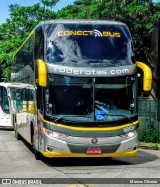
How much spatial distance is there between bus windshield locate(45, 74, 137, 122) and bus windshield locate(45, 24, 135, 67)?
0.48 m

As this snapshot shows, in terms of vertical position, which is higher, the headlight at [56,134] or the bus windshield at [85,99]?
the bus windshield at [85,99]

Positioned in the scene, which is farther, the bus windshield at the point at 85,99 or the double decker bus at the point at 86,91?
the bus windshield at the point at 85,99

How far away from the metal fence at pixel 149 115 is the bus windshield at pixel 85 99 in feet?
35.6

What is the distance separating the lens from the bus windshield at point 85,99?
1348 centimetres

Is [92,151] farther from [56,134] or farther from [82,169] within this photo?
[56,134]

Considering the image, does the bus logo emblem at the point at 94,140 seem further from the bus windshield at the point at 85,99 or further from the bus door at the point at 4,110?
the bus door at the point at 4,110

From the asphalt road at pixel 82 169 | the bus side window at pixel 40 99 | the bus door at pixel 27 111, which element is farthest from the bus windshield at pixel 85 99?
the bus door at pixel 27 111

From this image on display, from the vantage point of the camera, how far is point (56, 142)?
1334cm

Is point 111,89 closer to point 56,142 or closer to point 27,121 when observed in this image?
point 56,142

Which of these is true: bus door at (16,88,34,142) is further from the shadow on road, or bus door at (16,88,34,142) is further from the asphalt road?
the shadow on road

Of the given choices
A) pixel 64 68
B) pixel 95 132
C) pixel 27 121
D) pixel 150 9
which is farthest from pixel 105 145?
pixel 150 9

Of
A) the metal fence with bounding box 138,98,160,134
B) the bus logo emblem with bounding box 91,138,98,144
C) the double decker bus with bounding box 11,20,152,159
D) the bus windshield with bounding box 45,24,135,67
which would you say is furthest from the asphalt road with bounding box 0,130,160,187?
the metal fence with bounding box 138,98,160,134

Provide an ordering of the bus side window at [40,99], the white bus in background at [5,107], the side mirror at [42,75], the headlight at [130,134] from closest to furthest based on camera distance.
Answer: the side mirror at [42,75] → the headlight at [130,134] → the bus side window at [40,99] → the white bus in background at [5,107]

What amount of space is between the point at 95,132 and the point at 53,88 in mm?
1596
